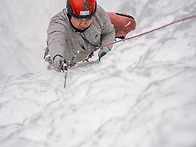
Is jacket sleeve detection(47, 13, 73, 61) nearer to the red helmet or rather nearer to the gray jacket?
the gray jacket

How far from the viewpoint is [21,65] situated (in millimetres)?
4543

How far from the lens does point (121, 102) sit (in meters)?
0.97

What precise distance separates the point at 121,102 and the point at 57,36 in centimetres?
109

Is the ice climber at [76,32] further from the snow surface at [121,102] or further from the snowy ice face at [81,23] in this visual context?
the snow surface at [121,102]

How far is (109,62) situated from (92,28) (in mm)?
713

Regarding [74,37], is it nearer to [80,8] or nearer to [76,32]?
[76,32]

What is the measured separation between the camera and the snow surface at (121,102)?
0.67 metres

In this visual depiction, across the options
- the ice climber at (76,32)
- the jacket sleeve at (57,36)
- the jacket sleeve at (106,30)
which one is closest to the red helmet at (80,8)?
the ice climber at (76,32)

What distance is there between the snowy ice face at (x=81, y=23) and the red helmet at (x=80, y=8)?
0.05 metres

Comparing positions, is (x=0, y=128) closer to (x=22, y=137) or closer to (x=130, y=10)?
(x=22, y=137)

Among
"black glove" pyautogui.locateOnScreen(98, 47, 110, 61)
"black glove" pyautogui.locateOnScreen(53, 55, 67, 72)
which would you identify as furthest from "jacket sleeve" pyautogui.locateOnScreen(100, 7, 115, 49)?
"black glove" pyautogui.locateOnScreen(53, 55, 67, 72)

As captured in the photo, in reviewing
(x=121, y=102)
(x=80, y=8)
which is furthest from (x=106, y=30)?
(x=121, y=102)

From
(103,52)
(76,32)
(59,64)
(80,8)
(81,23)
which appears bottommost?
(103,52)

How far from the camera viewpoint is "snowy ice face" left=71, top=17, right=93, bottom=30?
1.82 metres
